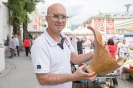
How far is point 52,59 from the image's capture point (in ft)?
5.55

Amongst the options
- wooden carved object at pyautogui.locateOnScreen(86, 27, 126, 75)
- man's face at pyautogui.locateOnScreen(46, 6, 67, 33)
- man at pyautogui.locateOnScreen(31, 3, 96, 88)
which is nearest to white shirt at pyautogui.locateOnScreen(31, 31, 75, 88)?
man at pyautogui.locateOnScreen(31, 3, 96, 88)

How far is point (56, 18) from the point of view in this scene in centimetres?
171

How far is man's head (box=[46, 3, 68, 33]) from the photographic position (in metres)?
1.71

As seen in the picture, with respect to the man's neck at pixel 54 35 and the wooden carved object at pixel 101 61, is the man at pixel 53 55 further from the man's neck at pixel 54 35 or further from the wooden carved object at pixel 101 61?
the wooden carved object at pixel 101 61

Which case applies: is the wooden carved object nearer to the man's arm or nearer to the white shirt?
the man's arm

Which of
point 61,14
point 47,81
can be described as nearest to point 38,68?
point 47,81

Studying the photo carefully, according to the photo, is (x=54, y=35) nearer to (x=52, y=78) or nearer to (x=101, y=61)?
(x=52, y=78)

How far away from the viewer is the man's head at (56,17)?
→ 1.71 m

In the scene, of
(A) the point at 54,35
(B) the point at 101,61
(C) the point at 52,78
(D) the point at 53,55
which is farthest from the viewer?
(A) the point at 54,35

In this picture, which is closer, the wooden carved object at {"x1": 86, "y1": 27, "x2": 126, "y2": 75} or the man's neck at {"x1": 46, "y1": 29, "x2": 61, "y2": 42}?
the wooden carved object at {"x1": 86, "y1": 27, "x2": 126, "y2": 75}

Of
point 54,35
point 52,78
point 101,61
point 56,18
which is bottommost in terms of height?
point 52,78

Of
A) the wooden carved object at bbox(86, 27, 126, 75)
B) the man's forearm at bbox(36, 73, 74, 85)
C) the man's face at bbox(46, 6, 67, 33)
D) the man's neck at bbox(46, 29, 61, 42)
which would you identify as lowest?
the man's forearm at bbox(36, 73, 74, 85)

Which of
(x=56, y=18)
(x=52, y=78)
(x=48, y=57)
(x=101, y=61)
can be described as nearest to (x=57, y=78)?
(x=52, y=78)

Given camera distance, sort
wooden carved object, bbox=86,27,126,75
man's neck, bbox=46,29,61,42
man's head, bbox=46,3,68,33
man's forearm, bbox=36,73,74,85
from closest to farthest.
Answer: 1. wooden carved object, bbox=86,27,126,75
2. man's forearm, bbox=36,73,74,85
3. man's head, bbox=46,3,68,33
4. man's neck, bbox=46,29,61,42
